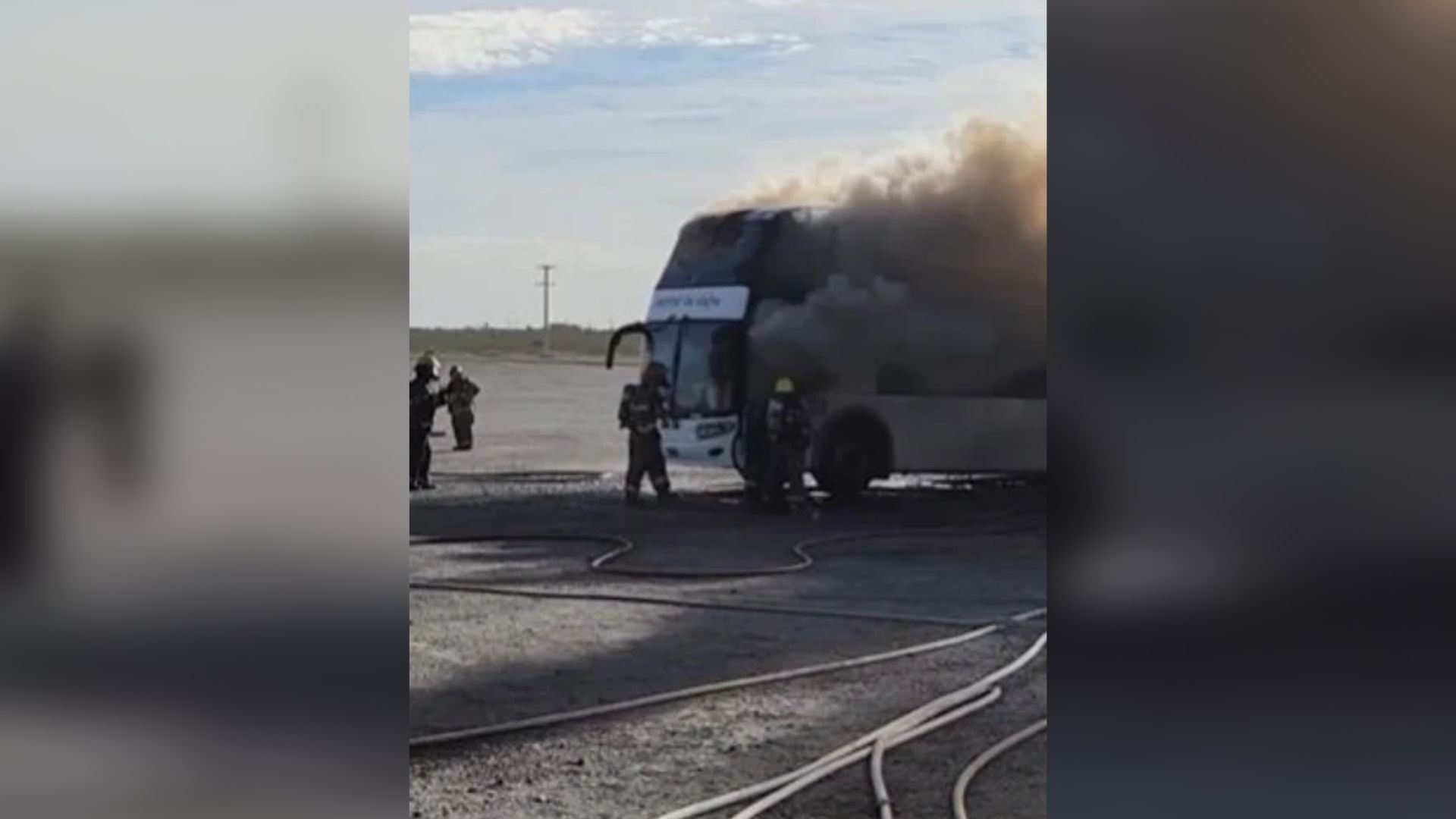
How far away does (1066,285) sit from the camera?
2.71 meters

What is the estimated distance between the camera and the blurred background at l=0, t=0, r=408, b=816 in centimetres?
264

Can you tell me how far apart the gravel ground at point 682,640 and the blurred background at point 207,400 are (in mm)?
1304

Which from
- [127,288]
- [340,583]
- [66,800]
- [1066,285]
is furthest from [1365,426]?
[66,800]

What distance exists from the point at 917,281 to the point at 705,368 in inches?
53.0

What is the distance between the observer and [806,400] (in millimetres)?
8539

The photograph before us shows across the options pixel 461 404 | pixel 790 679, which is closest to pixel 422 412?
pixel 461 404

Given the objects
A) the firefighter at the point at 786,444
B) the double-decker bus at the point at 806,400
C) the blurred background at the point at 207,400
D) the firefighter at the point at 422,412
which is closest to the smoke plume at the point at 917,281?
the double-decker bus at the point at 806,400

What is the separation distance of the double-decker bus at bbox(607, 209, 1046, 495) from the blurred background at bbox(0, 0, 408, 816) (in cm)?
492

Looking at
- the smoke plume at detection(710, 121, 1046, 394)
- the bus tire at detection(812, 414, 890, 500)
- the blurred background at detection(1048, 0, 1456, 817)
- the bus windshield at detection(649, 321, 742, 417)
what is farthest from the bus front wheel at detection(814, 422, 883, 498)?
the blurred background at detection(1048, 0, 1456, 817)

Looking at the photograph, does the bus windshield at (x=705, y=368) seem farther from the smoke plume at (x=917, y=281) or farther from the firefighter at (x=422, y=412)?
the firefighter at (x=422, y=412)

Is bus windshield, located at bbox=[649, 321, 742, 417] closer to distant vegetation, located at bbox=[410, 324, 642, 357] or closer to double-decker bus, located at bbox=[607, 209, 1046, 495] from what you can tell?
double-decker bus, located at bbox=[607, 209, 1046, 495]

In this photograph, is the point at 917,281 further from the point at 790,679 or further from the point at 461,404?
the point at 790,679

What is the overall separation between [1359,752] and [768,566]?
3.96 metres

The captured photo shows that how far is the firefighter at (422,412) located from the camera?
18.9 feet
